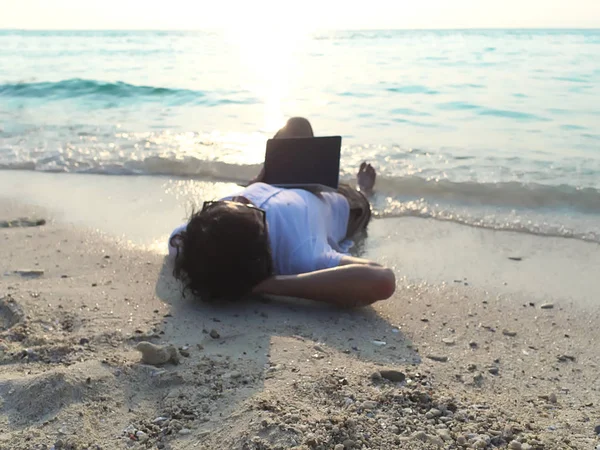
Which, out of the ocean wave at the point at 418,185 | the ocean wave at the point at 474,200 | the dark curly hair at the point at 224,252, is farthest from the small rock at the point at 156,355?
the ocean wave at the point at 418,185

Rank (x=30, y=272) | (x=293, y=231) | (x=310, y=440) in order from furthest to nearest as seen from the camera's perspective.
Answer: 1. (x=30, y=272)
2. (x=293, y=231)
3. (x=310, y=440)

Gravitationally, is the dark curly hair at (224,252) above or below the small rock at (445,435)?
above

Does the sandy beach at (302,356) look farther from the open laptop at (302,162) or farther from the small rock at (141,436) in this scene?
the open laptop at (302,162)

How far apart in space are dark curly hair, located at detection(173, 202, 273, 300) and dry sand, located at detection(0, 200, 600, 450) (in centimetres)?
11

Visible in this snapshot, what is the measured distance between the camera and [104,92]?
38.9 feet

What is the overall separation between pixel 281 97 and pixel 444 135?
14.4ft

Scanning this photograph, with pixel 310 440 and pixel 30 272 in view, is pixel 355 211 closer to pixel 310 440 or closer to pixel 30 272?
pixel 30 272

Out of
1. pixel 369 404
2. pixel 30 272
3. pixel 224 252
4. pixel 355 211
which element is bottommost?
pixel 30 272

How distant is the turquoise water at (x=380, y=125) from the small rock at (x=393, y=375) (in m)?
2.45

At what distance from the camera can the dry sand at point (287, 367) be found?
1.79 metres

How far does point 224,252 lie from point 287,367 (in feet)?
2.27

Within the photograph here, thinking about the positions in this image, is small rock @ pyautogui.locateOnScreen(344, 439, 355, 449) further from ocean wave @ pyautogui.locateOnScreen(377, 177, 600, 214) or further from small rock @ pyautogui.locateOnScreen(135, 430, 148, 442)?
ocean wave @ pyautogui.locateOnScreen(377, 177, 600, 214)

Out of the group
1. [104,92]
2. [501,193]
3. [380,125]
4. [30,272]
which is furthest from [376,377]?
[104,92]

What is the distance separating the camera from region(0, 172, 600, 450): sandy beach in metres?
1.80
